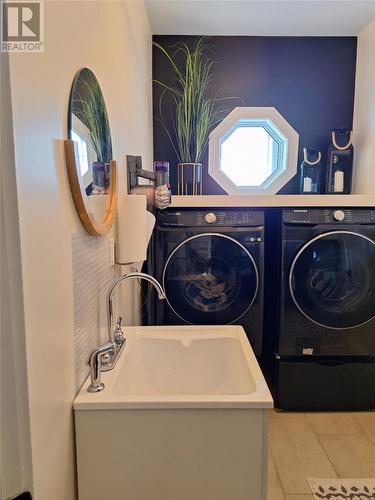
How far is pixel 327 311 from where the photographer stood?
6.90ft

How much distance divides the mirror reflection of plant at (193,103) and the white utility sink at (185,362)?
138cm

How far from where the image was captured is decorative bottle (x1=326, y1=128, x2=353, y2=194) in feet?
8.72

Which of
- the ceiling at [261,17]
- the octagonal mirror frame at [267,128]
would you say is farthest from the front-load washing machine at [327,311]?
the ceiling at [261,17]

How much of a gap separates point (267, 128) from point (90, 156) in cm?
214

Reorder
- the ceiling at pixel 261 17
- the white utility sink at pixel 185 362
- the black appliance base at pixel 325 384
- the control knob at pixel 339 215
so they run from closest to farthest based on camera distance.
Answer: the white utility sink at pixel 185 362
the control knob at pixel 339 215
the black appliance base at pixel 325 384
the ceiling at pixel 261 17

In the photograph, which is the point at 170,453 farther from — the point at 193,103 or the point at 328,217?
the point at 193,103

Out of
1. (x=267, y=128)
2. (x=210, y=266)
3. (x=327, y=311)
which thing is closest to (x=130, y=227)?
(x=210, y=266)

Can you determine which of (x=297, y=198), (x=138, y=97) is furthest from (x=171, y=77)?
(x=297, y=198)

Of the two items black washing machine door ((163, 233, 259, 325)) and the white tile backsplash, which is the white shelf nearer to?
black washing machine door ((163, 233, 259, 325))

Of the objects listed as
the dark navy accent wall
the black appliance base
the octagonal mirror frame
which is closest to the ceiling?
the dark navy accent wall

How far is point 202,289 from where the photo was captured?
2115mm

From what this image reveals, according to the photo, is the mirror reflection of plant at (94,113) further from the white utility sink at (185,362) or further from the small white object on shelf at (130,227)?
the white utility sink at (185,362)

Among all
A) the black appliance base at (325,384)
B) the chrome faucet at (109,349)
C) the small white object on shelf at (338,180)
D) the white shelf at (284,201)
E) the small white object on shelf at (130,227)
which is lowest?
the black appliance base at (325,384)

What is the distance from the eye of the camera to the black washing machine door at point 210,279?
207 centimetres
